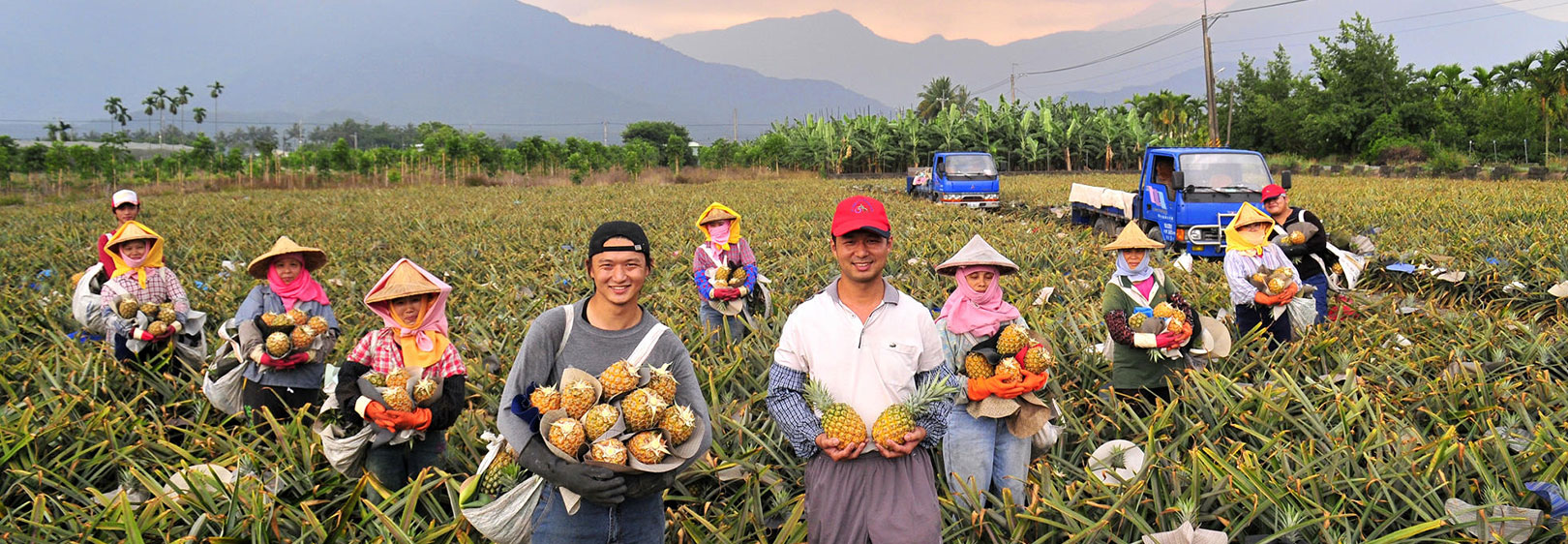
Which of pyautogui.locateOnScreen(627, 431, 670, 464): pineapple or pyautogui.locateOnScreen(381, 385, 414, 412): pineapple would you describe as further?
pyautogui.locateOnScreen(381, 385, 414, 412): pineapple

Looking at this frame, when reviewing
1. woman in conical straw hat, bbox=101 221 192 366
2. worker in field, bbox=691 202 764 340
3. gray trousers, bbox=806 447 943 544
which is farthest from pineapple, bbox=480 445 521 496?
woman in conical straw hat, bbox=101 221 192 366

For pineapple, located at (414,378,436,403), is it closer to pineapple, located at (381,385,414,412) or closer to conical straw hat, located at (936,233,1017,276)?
pineapple, located at (381,385,414,412)

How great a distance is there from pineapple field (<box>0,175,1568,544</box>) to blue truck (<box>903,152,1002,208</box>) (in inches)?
529

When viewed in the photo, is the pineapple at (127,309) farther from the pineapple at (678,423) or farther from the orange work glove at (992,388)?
the orange work glove at (992,388)

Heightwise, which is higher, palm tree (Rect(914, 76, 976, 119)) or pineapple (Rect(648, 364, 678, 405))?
palm tree (Rect(914, 76, 976, 119))

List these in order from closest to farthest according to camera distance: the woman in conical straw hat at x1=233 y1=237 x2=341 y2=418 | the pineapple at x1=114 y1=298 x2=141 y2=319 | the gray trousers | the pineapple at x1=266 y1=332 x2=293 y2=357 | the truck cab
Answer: the gray trousers, the pineapple at x1=266 y1=332 x2=293 y2=357, the woman in conical straw hat at x1=233 y1=237 x2=341 y2=418, the pineapple at x1=114 y1=298 x2=141 y2=319, the truck cab

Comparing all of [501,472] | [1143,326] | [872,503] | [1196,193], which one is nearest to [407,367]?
[501,472]

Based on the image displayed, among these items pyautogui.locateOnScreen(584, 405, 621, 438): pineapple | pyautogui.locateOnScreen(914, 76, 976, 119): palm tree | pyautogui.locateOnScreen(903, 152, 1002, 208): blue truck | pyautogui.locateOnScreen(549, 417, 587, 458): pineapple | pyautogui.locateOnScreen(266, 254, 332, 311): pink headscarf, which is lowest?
pyautogui.locateOnScreen(549, 417, 587, 458): pineapple

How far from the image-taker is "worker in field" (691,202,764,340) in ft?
18.7

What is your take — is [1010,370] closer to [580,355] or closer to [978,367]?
[978,367]

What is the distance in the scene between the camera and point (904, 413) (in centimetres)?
262

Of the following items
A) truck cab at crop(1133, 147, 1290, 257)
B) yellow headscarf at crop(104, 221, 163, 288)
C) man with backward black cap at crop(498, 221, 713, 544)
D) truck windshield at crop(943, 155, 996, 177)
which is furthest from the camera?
truck windshield at crop(943, 155, 996, 177)

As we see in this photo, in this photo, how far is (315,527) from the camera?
298 centimetres

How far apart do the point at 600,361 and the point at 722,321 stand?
3.18 m
